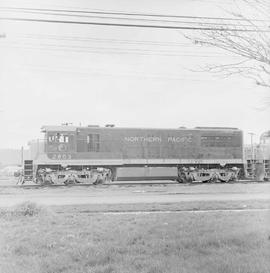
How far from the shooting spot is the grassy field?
609cm

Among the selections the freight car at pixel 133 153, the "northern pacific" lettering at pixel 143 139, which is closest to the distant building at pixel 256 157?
the freight car at pixel 133 153

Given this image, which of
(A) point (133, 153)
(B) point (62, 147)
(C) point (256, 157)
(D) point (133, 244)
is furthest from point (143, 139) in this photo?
(D) point (133, 244)

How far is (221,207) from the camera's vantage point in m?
13.5

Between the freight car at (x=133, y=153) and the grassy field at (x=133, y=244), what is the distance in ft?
45.8

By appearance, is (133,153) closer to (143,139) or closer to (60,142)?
(143,139)

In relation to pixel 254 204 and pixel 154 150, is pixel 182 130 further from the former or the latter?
pixel 254 204

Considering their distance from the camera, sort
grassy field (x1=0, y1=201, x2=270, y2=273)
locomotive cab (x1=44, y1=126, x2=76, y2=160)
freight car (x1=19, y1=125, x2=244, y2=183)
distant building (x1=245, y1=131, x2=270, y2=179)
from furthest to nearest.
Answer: distant building (x1=245, y1=131, x2=270, y2=179) < locomotive cab (x1=44, y1=126, x2=76, y2=160) < freight car (x1=19, y1=125, x2=244, y2=183) < grassy field (x1=0, y1=201, x2=270, y2=273)

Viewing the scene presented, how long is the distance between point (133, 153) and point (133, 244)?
61.3ft

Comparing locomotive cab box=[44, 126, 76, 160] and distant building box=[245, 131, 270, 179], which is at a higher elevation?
locomotive cab box=[44, 126, 76, 160]

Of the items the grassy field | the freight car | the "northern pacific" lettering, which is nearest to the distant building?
the freight car

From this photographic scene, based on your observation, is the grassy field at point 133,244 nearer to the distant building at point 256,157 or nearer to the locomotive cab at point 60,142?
the locomotive cab at point 60,142

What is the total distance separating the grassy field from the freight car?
1395 cm

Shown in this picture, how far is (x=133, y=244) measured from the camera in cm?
752

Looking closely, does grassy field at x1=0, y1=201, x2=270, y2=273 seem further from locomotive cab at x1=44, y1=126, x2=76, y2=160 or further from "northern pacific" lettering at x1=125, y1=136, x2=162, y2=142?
"northern pacific" lettering at x1=125, y1=136, x2=162, y2=142
